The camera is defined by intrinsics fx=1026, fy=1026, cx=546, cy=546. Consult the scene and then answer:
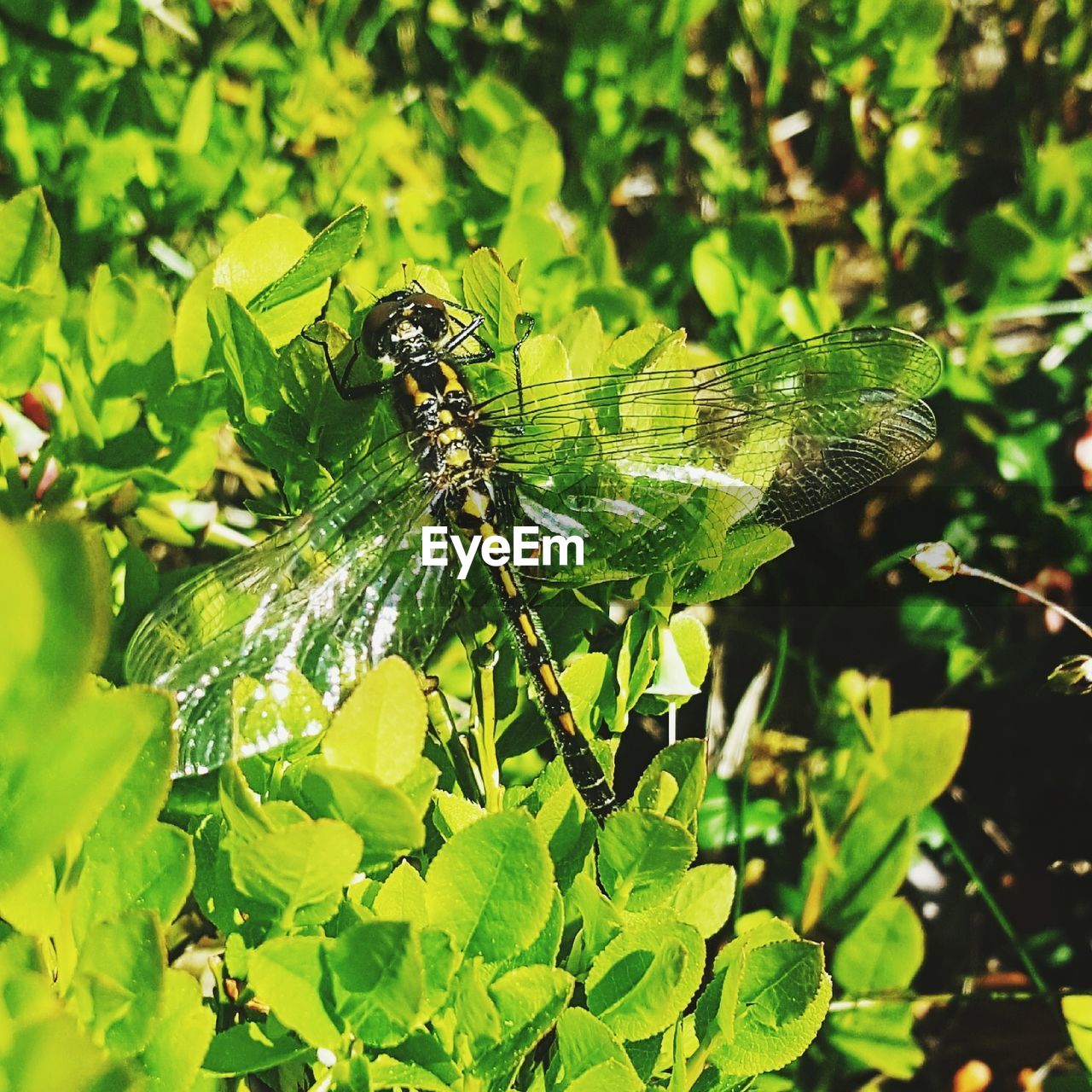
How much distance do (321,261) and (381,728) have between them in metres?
0.52

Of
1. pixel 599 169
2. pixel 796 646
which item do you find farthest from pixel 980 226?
pixel 796 646

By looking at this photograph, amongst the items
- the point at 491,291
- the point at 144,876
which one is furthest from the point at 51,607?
the point at 491,291

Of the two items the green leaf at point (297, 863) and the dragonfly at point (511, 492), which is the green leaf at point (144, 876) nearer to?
the green leaf at point (297, 863)

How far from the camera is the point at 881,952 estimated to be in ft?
4.67

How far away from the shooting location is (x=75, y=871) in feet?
2.41

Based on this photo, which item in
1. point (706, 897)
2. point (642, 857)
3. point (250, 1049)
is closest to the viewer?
point (250, 1049)

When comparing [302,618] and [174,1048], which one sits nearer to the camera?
[174,1048]

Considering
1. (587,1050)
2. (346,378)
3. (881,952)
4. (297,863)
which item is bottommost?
(881,952)

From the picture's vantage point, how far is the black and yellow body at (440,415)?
4.23 ft

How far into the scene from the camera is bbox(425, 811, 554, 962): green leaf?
73cm

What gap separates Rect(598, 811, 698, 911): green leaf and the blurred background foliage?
0.67m

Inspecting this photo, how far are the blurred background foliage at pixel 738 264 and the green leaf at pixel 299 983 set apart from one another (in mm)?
622

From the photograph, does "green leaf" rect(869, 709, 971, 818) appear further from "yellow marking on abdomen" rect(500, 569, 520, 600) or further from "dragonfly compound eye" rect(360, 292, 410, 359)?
"dragonfly compound eye" rect(360, 292, 410, 359)

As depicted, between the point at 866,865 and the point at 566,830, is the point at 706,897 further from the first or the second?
the point at 866,865
